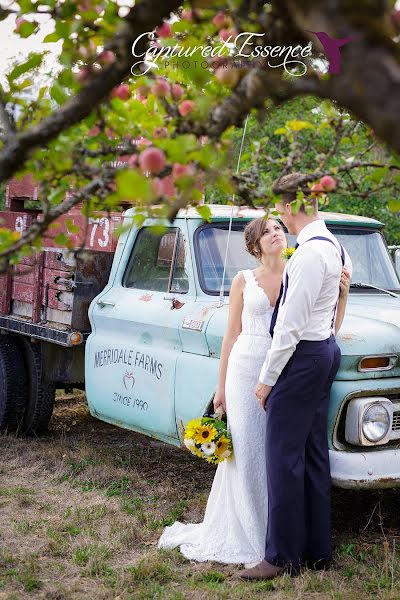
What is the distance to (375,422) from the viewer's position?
4.10 meters

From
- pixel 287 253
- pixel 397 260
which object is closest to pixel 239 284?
pixel 287 253

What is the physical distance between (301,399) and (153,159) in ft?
6.60

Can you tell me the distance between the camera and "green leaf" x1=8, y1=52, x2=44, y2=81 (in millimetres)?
2408

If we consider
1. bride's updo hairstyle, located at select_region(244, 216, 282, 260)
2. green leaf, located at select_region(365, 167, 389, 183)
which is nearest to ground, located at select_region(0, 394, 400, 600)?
bride's updo hairstyle, located at select_region(244, 216, 282, 260)

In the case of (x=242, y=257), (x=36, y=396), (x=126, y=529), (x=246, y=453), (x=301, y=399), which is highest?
(x=242, y=257)

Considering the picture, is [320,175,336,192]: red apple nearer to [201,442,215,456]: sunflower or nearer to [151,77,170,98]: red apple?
[151,77,170,98]: red apple

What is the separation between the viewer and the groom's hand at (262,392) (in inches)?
155

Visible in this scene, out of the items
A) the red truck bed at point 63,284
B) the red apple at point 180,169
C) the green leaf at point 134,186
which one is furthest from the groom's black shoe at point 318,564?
the green leaf at point 134,186

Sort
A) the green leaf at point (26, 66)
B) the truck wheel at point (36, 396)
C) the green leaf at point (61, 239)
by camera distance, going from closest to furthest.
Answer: the green leaf at point (26, 66) → the green leaf at point (61, 239) → the truck wheel at point (36, 396)

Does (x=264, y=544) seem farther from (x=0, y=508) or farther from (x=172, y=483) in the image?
(x=0, y=508)

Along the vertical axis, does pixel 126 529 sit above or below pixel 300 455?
below

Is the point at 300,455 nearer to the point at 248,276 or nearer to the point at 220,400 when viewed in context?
the point at 220,400

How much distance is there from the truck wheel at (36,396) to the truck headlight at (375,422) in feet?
10.0

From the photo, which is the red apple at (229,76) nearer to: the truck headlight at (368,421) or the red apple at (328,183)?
the red apple at (328,183)
